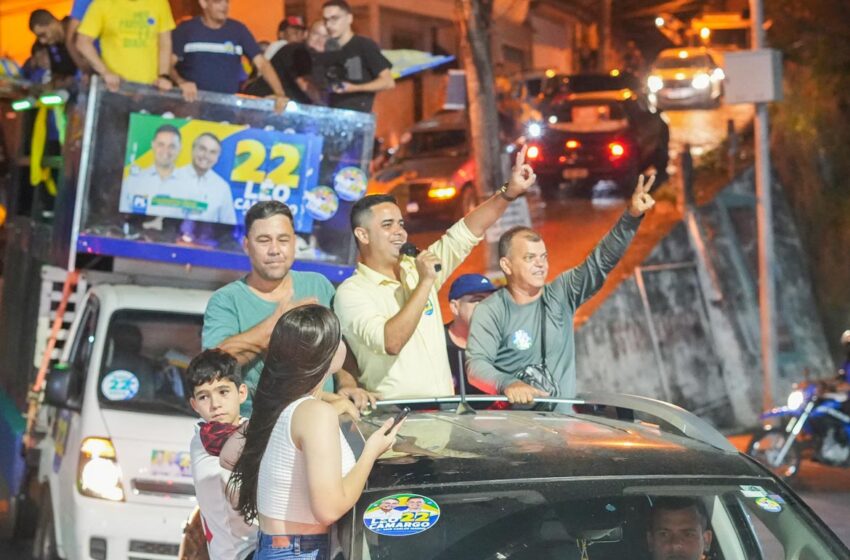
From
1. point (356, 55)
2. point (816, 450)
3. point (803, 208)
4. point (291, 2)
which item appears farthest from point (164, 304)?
point (291, 2)

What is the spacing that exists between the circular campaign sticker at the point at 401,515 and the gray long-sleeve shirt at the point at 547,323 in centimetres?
182

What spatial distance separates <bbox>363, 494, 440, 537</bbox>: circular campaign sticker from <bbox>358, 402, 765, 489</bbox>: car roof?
1.9 inches

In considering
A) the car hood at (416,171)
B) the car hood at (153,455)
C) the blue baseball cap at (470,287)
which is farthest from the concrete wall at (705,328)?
the blue baseball cap at (470,287)

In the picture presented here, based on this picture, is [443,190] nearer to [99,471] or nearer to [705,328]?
[705,328]

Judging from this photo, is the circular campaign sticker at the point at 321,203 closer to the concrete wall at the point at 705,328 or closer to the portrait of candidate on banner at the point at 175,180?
the portrait of candidate on banner at the point at 175,180

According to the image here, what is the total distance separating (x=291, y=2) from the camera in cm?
2402

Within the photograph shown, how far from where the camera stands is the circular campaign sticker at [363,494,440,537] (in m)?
3.45

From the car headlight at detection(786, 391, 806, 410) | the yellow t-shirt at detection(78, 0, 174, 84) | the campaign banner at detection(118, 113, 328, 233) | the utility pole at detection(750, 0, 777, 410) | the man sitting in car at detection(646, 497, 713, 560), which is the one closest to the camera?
the man sitting in car at detection(646, 497, 713, 560)

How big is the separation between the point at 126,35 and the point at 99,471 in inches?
115

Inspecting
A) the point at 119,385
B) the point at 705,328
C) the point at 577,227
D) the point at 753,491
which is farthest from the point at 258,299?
the point at 577,227

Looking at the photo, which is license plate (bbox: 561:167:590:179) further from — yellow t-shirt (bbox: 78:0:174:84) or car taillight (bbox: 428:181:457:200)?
yellow t-shirt (bbox: 78:0:174:84)

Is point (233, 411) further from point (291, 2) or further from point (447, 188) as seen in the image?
point (291, 2)

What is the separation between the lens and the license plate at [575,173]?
1878 centimetres

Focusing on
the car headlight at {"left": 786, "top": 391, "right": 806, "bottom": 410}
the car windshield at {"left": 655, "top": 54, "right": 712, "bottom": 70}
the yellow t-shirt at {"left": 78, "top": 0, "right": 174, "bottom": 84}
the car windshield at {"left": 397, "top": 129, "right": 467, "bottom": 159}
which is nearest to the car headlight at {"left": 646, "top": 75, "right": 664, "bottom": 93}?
the car windshield at {"left": 655, "top": 54, "right": 712, "bottom": 70}
